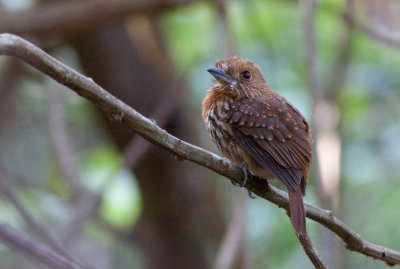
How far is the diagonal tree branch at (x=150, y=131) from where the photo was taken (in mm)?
1521

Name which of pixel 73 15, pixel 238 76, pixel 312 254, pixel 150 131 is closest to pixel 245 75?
pixel 238 76

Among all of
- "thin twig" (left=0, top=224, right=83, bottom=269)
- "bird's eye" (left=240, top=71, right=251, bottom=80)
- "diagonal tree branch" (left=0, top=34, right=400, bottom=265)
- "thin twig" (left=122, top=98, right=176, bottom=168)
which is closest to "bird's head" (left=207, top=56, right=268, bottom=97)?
"bird's eye" (left=240, top=71, right=251, bottom=80)

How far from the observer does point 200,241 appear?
15.0 ft

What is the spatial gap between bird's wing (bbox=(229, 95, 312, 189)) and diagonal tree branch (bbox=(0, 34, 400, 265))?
11 cm

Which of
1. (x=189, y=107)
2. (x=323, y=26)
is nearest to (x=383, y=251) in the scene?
(x=189, y=107)

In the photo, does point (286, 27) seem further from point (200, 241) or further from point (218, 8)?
point (200, 241)

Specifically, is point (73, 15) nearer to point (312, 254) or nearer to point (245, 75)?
point (245, 75)

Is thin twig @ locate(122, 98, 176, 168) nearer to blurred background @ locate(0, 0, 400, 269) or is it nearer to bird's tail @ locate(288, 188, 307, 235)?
blurred background @ locate(0, 0, 400, 269)

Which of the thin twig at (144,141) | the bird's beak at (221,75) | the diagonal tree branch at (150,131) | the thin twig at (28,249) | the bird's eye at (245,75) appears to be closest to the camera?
the thin twig at (28,249)

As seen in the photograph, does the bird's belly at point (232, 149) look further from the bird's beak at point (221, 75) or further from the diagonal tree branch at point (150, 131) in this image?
the bird's beak at point (221, 75)

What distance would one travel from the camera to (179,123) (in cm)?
445

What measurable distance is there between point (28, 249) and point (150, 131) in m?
0.55

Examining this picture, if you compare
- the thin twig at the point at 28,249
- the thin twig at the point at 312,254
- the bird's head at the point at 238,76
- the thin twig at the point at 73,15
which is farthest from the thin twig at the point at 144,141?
the thin twig at the point at 28,249

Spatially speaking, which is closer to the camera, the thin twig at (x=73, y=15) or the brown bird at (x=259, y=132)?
the brown bird at (x=259, y=132)
